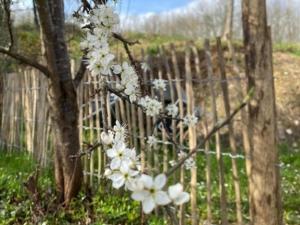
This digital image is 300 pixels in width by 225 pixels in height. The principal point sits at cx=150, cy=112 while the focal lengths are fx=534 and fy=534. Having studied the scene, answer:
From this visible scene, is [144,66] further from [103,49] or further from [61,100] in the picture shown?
[103,49]

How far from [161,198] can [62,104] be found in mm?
3471

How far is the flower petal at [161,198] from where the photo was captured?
906 mm

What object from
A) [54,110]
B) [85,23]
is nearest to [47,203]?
[54,110]

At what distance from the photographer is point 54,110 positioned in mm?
4320

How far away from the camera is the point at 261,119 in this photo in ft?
8.62

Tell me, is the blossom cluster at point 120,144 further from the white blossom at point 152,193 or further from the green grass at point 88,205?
the green grass at point 88,205

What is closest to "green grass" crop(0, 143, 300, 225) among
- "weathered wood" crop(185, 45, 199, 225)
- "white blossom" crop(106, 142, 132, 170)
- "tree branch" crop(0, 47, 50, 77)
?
"weathered wood" crop(185, 45, 199, 225)

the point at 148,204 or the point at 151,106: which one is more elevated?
the point at 151,106

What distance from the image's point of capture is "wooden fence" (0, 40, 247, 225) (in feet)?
11.6

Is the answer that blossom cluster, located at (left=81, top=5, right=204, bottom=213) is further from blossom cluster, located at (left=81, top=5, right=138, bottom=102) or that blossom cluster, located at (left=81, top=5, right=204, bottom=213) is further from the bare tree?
the bare tree

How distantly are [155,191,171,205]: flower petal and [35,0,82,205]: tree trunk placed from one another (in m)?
3.28

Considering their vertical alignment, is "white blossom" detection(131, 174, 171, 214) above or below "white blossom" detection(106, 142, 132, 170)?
below

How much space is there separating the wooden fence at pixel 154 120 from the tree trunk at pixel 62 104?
0.72 ft

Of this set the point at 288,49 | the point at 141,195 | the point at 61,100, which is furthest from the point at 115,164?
the point at 288,49
